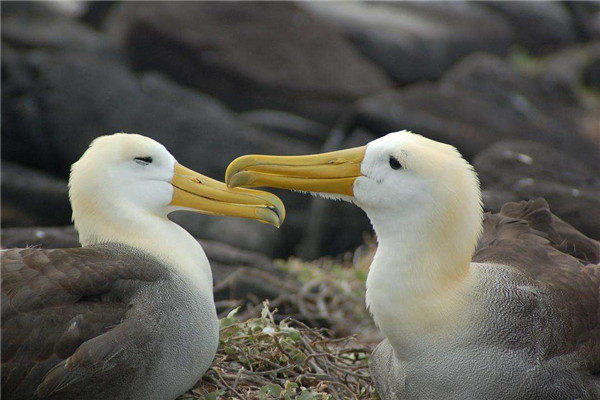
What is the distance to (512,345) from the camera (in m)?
3.94

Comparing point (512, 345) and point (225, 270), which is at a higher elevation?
point (512, 345)

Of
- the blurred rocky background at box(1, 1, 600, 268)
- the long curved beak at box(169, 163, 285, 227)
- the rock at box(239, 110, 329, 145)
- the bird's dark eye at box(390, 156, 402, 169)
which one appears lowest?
the rock at box(239, 110, 329, 145)

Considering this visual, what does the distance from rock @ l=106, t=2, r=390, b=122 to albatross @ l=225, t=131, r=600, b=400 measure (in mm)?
10396

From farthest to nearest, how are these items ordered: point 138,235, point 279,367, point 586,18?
point 586,18
point 279,367
point 138,235

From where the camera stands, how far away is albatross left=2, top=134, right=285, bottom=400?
12.2 feet

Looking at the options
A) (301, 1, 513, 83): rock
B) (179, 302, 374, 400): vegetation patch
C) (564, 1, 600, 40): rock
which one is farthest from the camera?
(564, 1, 600, 40): rock

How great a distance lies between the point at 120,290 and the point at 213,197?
78 cm

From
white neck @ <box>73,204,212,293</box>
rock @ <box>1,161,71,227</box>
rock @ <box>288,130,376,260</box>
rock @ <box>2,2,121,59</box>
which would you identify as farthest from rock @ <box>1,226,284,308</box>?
rock @ <box>2,2,121,59</box>

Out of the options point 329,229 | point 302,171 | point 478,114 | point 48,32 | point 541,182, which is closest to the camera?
point 302,171

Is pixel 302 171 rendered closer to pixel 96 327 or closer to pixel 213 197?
pixel 213 197

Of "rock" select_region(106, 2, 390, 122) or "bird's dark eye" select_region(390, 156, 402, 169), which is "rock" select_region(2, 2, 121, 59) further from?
"bird's dark eye" select_region(390, 156, 402, 169)

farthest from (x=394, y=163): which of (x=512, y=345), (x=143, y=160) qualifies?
(x=143, y=160)

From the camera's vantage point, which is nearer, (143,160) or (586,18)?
(143,160)

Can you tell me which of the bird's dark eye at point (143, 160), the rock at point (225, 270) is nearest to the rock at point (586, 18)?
the rock at point (225, 270)
